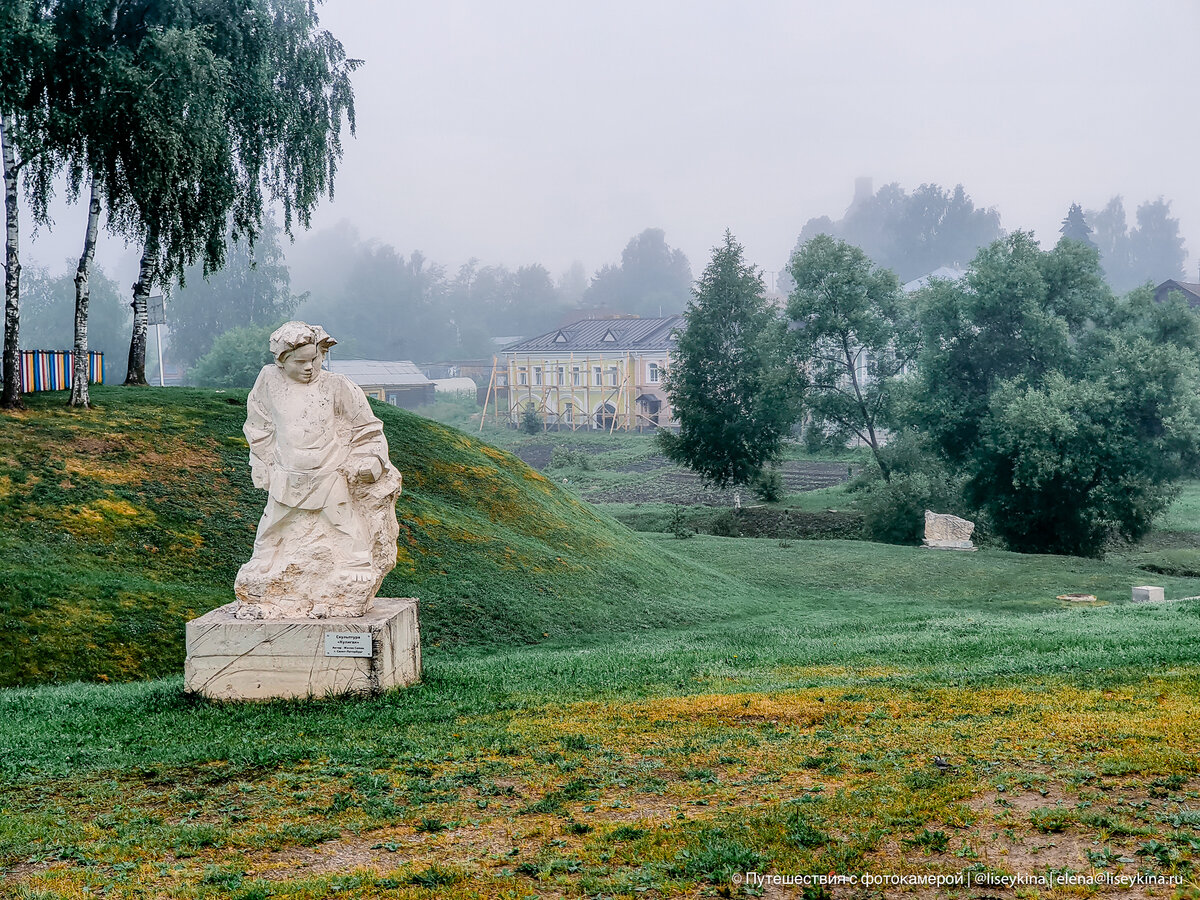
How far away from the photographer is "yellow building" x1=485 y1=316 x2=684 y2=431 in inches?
2640

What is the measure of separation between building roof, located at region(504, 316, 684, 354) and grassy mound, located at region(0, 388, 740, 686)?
45.1 m

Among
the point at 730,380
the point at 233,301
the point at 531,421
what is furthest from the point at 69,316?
the point at 730,380

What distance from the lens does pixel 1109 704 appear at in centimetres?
825

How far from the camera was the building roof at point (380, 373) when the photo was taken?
74.0 m

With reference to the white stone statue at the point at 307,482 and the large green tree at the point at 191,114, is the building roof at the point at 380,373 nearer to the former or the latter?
the large green tree at the point at 191,114

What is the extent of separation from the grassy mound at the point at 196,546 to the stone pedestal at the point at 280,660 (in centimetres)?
360

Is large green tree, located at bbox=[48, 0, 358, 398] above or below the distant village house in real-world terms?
above

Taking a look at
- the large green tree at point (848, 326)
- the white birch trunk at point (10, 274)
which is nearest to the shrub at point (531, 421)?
the large green tree at point (848, 326)

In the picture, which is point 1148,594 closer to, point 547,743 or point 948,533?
point 948,533

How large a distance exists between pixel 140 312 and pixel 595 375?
46166 millimetres

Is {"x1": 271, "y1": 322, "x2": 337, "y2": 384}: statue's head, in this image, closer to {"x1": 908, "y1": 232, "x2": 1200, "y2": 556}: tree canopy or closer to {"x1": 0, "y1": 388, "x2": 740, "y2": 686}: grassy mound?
{"x1": 0, "y1": 388, "x2": 740, "y2": 686}: grassy mound

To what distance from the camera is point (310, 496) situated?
977 centimetres

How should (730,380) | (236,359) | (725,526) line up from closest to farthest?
(725,526)
(730,380)
(236,359)

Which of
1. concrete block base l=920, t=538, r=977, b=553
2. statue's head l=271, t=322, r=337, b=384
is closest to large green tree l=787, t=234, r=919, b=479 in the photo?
concrete block base l=920, t=538, r=977, b=553
